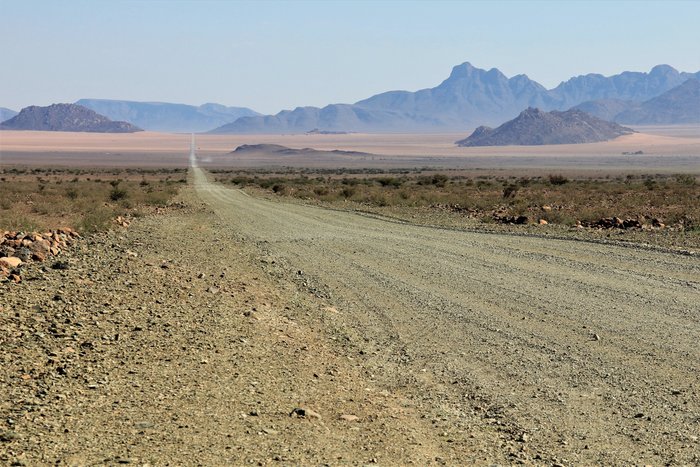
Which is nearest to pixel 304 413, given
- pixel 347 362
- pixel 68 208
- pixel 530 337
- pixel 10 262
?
pixel 347 362

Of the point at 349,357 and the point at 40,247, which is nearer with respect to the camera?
the point at 349,357

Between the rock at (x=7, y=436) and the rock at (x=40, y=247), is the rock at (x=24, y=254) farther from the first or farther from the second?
the rock at (x=7, y=436)

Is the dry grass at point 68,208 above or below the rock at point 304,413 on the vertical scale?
below

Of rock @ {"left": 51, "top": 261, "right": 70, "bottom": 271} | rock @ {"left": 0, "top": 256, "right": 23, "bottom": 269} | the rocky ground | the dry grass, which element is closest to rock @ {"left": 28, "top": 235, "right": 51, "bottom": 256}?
rock @ {"left": 0, "top": 256, "right": 23, "bottom": 269}

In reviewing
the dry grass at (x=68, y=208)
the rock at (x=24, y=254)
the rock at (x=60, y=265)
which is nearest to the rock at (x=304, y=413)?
the rock at (x=60, y=265)

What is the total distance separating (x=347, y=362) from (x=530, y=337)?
256 centimetres

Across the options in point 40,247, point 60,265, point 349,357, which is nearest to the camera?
point 349,357

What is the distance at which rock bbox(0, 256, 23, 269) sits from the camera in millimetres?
14153

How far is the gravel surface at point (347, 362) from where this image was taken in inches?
270

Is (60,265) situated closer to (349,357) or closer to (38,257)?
(38,257)

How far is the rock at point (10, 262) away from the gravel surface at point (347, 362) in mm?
487

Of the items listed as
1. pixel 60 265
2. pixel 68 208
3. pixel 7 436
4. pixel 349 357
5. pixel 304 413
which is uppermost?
pixel 60 265

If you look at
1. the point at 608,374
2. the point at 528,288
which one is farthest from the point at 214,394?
the point at 528,288

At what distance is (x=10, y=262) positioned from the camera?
47.4 feet
